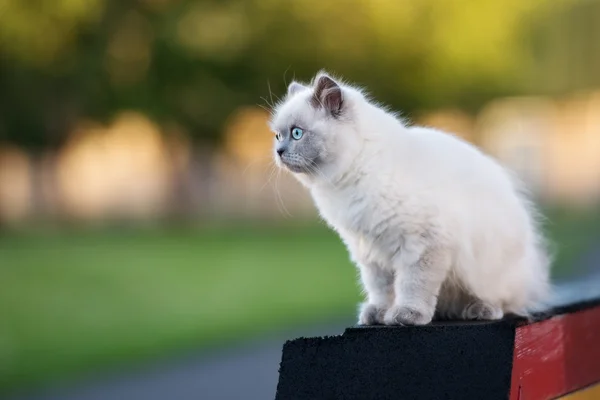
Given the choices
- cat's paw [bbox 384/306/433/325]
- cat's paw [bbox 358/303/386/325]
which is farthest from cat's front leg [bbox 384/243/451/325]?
cat's paw [bbox 358/303/386/325]

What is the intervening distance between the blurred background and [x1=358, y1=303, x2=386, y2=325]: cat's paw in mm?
6781

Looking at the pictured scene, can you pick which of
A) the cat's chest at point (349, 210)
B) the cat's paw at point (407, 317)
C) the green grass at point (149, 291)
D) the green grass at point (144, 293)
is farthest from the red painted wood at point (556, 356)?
the green grass at point (144, 293)

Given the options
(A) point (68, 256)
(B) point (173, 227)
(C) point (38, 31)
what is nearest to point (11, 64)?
(C) point (38, 31)

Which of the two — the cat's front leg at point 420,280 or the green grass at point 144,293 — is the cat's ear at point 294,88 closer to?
the cat's front leg at point 420,280

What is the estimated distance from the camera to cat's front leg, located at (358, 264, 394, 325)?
4.33m

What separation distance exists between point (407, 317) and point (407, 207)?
491 mm

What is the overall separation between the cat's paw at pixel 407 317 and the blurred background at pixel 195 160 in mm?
7146

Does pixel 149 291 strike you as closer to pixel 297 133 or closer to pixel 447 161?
pixel 297 133

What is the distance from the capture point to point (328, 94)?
425 centimetres

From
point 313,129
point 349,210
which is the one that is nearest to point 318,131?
point 313,129

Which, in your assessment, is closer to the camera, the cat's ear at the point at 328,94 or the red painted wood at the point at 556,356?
the red painted wood at the point at 556,356

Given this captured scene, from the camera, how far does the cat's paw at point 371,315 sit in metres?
4.29

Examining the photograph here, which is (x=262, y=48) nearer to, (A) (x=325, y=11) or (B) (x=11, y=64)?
(A) (x=325, y=11)

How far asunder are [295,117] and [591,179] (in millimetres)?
38291
